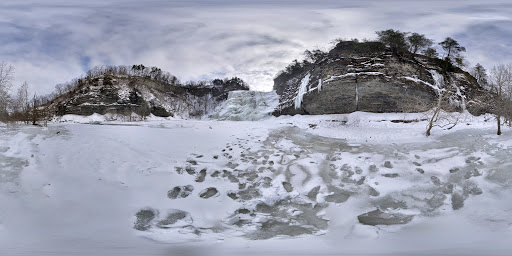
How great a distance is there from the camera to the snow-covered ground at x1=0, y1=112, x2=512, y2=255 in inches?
172

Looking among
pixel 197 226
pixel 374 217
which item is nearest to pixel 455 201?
pixel 374 217

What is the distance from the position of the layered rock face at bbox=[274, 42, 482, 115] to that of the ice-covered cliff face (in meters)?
7.29

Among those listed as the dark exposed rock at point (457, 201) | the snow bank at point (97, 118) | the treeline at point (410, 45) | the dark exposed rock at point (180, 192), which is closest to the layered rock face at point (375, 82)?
the treeline at point (410, 45)

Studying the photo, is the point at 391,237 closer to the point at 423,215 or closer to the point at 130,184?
the point at 423,215

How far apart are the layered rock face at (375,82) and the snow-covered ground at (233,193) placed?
12.6 meters

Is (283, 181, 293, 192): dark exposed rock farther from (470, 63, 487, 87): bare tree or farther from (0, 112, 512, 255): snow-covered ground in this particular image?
(470, 63, 487, 87): bare tree

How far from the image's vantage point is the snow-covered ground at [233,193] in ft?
14.3

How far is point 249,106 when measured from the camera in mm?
37062

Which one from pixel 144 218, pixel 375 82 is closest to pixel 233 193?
pixel 144 218

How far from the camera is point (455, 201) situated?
5.86m

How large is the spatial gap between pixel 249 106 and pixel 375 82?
1904 cm

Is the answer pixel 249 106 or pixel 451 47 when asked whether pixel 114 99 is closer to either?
pixel 249 106

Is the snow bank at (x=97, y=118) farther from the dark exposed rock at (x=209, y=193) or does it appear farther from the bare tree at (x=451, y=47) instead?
the bare tree at (x=451, y=47)

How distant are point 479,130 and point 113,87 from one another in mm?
39224
